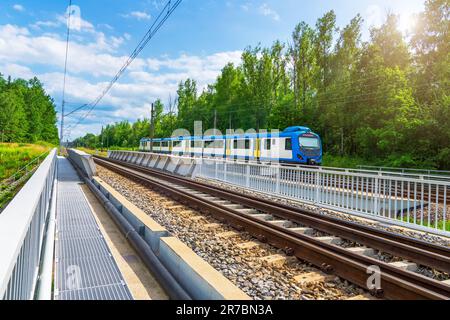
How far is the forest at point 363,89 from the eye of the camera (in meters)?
23.4

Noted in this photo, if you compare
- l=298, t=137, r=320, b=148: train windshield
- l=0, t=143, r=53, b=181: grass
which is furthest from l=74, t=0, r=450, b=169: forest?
l=0, t=143, r=53, b=181: grass

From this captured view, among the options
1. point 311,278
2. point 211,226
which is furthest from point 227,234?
point 311,278

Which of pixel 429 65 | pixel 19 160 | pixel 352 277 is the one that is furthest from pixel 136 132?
pixel 352 277

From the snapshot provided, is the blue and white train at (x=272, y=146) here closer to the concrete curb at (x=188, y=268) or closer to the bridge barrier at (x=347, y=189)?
the bridge barrier at (x=347, y=189)

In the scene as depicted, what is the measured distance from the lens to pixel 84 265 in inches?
168

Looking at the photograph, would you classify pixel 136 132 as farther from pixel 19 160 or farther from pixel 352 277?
pixel 352 277

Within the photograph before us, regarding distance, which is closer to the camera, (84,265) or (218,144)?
(84,265)

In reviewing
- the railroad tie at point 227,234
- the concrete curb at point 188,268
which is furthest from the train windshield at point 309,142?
the concrete curb at point 188,268

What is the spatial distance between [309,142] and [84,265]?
18857mm

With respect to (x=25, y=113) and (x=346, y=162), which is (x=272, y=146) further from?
(x=25, y=113)

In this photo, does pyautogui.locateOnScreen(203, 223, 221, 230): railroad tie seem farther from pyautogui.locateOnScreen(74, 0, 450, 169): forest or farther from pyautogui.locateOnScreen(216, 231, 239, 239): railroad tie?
pyautogui.locateOnScreen(74, 0, 450, 169): forest

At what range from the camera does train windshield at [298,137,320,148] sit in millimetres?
20869
